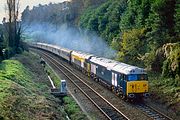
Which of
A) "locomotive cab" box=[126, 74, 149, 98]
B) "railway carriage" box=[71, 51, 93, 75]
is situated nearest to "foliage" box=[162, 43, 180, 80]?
"locomotive cab" box=[126, 74, 149, 98]

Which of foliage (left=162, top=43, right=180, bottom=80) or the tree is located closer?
foliage (left=162, top=43, right=180, bottom=80)

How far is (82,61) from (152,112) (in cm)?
2579

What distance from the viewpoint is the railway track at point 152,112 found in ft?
77.0

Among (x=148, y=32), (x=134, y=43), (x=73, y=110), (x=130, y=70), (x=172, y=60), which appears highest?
(x=148, y=32)

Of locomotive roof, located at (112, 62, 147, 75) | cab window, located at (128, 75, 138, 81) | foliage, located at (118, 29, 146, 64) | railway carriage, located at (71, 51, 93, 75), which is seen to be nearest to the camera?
cab window, located at (128, 75, 138, 81)

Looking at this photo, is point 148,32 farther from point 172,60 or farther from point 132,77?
point 132,77

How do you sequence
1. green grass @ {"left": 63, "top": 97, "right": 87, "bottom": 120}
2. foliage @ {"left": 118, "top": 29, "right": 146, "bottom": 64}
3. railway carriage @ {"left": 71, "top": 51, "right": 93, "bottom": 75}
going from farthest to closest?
railway carriage @ {"left": 71, "top": 51, "right": 93, "bottom": 75} → foliage @ {"left": 118, "top": 29, "right": 146, "bottom": 64} → green grass @ {"left": 63, "top": 97, "right": 87, "bottom": 120}

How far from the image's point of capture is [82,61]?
50344 mm

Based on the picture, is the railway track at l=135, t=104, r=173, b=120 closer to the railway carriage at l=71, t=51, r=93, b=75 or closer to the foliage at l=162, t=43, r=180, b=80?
the foliage at l=162, t=43, r=180, b=80

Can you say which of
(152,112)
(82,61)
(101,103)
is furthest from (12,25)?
(152,112)

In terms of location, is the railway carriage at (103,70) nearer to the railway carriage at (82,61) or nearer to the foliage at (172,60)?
the railway carriage at (82,61)

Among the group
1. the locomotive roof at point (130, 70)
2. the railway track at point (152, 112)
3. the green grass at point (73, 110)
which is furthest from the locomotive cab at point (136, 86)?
the green grass at point (73, 110)

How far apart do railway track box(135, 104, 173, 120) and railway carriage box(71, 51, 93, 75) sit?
19.0 metres

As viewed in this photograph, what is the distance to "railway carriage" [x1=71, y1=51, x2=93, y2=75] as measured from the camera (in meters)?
46.8
